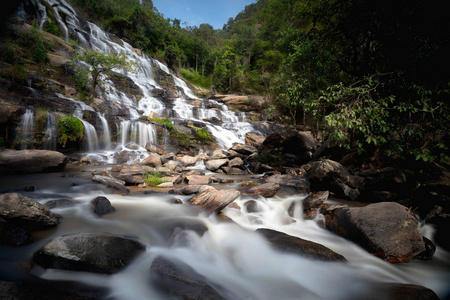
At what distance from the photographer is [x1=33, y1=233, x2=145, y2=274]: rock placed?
2219 mm

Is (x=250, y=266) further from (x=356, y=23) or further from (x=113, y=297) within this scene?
(x=356, y=23)

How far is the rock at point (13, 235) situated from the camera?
249cm

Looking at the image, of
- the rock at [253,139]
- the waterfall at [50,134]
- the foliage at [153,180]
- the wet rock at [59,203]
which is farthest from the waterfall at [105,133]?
the rock at [253,139]

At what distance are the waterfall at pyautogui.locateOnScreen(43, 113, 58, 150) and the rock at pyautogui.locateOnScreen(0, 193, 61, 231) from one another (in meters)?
8.79

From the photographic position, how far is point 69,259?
221 cm

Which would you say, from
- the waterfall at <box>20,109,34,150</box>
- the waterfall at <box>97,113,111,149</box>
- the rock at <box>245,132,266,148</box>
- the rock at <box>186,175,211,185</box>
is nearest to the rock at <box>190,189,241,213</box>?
the rock at <box>186,175,211,185</box>

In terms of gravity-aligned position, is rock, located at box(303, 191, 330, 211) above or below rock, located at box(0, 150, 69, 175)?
below

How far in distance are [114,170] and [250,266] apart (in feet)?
25.7

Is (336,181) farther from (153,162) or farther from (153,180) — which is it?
(153,162)

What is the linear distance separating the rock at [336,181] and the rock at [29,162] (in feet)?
33.1

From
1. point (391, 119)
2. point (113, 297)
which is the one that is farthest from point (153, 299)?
point (391, 119)

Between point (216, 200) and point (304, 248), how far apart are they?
2.14 m

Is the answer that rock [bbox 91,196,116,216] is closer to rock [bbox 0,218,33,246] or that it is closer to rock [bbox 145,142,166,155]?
rock [bbox 0,218,33,246]

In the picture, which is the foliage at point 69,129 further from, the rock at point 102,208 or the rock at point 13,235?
the rock at point 13,235
